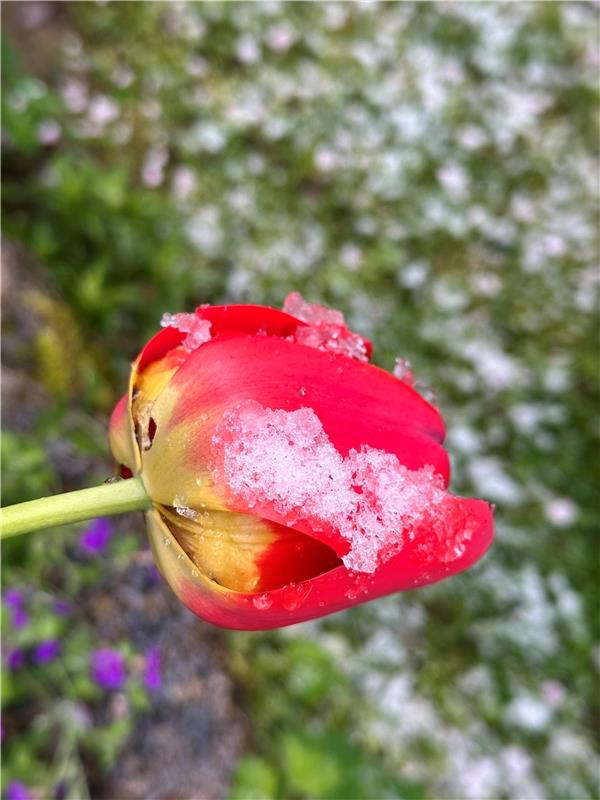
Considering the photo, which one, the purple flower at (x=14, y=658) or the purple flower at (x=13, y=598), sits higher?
the purple flower at (x=13, y=598)

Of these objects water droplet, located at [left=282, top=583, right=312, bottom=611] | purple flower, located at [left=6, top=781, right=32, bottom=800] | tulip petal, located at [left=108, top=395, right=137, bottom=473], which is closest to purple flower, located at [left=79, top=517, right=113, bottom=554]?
purple flower, located at [left=6, top=781, right=32, bottom=800]

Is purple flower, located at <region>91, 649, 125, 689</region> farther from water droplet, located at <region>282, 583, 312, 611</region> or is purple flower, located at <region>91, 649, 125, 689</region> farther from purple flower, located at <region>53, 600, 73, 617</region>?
water droplet, located at <region>282, 583, 312, 611</region>

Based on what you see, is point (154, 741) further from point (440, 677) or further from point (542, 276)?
point (542, 276)

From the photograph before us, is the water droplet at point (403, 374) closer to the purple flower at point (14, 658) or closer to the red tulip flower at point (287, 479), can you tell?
the red tulip flower at point (287, 479)

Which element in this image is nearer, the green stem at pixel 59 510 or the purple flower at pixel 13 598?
the green stem at pixel 59 510

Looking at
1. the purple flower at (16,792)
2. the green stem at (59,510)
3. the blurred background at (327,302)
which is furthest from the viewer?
the blurred background at (327,302)

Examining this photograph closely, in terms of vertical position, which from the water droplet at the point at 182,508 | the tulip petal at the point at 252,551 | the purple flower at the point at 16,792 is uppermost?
the water droplet at the point at 182,508

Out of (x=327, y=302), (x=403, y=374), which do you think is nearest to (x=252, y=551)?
(x=403, y=374)

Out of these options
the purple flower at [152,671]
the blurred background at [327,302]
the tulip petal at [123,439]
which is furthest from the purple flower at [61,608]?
the tulip petal at [123,439]
